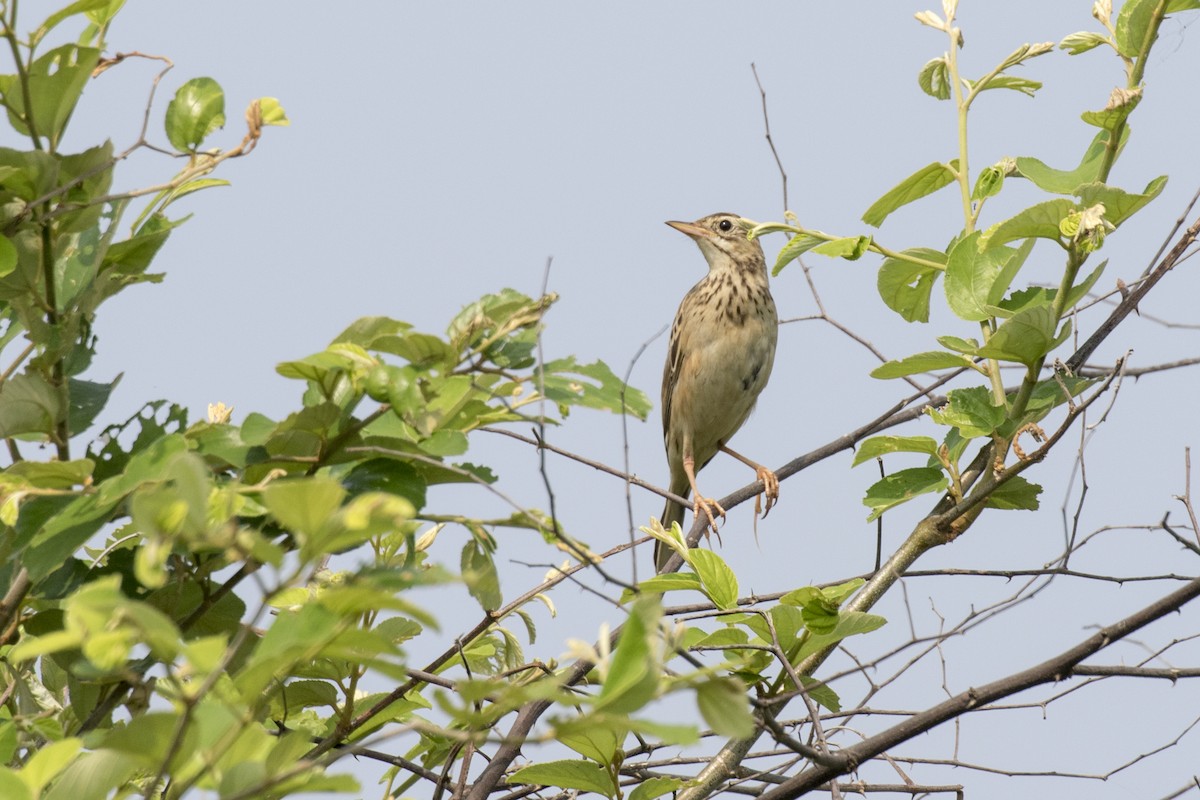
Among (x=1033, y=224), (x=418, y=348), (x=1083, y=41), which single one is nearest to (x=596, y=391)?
(x=418, y=348)

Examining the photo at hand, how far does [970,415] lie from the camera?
319cm

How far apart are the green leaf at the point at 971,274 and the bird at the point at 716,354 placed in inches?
167

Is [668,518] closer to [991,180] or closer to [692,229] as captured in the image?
[692,229]

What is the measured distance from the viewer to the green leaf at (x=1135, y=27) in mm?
3039

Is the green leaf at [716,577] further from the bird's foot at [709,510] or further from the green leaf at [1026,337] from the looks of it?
the green leaf at [1026,337]

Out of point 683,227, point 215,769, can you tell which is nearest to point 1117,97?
point 215,769

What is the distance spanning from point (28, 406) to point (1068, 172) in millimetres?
2385

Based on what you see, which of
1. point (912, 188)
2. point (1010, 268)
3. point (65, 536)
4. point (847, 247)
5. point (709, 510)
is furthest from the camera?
point (709, 510)

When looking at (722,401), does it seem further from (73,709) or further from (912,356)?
(73,709)

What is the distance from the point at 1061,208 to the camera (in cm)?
289

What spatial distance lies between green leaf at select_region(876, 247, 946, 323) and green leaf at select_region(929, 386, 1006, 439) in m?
0.42

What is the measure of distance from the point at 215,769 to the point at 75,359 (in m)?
1.09

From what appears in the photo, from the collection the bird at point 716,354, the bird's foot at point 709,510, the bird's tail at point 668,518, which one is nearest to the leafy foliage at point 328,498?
the bird's foot at point 709,510

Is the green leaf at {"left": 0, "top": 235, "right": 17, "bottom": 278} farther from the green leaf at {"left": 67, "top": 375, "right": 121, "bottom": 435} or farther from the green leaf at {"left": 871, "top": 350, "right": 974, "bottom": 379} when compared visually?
the green leaf at {"left": 871, "top": 350, "right": 974, "bottom": 379}
